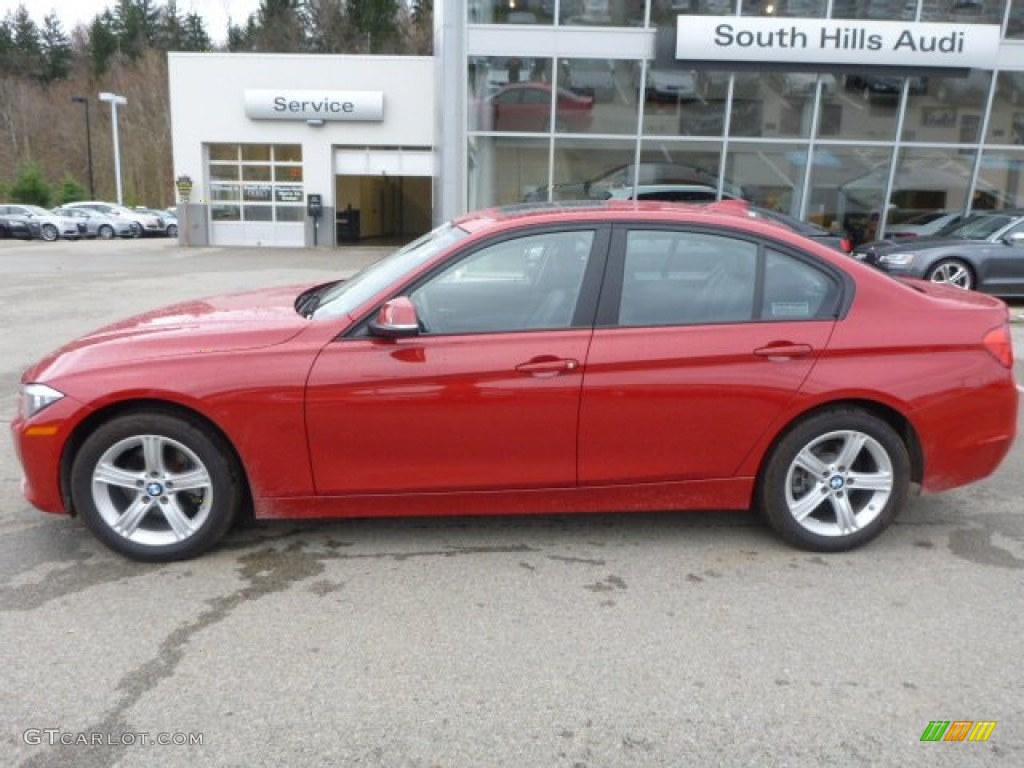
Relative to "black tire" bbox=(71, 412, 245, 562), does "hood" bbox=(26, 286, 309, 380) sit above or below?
above

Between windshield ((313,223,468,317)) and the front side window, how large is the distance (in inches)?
7.0

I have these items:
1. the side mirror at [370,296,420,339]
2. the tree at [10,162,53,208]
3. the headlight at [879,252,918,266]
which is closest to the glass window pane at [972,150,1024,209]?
the headlight at [879,252,918,266]

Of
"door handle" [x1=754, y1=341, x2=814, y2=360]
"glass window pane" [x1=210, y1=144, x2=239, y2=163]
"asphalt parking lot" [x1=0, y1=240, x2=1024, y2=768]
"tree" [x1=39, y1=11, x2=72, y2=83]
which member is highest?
"tree" [x1=39, y1=11, x2=72, y2=83]

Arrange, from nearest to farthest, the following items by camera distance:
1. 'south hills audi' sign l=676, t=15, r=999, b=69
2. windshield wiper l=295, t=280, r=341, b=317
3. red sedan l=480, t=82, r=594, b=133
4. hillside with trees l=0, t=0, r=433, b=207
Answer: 1. windshield wiper l=295, t=280, r=341, b=317
2. 'south hills audi' sign l=676, t=15, r=999, b=69
3. red sedan l=480, t=82, r=594, b=133
4. hillside with trees l=0, t=0, r=433, b=207

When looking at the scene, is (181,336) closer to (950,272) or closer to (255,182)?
(950,272)

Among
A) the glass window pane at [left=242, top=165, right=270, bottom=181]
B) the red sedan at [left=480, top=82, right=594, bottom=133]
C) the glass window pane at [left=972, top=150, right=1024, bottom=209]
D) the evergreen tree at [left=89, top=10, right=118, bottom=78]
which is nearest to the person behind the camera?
the red sedan at [left=480, top=82, right=594, bottom=133]

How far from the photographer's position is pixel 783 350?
140 inches

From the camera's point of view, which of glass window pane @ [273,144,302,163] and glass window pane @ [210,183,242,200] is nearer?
glass window pane @ [273,144,302,163]

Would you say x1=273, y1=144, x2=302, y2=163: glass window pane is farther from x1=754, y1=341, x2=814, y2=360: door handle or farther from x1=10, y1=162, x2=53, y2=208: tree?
x1=10, y1=162, x2=53, y2=208: tree

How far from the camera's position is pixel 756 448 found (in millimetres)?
3639

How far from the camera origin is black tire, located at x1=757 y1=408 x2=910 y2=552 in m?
3.65

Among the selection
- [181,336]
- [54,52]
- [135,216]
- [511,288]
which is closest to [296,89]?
[135,216]

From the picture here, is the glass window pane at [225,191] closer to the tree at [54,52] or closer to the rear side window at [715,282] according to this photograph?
the rear side window at [715,282]

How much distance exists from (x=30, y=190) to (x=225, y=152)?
28650 mm
